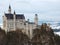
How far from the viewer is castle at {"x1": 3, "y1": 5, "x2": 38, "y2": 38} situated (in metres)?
56.2

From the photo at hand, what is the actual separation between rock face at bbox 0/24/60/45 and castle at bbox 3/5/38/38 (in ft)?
5.00

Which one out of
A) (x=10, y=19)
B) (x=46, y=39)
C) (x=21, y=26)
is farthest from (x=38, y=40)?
(x=10, y=19)

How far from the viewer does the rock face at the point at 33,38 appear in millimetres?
51344

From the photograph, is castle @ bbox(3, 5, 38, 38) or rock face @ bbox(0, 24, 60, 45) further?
castle @ bbox(3, 5, 38, 38)

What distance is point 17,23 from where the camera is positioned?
5828 cm

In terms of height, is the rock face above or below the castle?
below

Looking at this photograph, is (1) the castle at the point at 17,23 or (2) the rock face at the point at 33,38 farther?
(1) the castle at the point at 17,23

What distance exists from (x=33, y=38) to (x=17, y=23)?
6850mm

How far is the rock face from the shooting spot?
51344mm

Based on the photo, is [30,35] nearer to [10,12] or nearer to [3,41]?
[3,41]

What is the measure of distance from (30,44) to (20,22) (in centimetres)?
759

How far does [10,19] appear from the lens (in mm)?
58812

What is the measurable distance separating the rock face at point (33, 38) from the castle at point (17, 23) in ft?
5.00

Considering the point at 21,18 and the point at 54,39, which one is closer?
the point at 54,39
